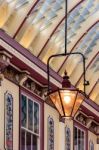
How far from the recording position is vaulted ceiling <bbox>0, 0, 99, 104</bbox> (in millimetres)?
18375

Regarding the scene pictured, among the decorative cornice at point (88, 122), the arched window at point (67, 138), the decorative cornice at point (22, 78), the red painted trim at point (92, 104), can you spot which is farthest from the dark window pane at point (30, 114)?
the decorative cornice at point (88, 122)

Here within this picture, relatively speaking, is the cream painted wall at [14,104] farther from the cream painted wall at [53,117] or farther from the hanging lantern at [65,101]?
the hanging lantern at [65,101]

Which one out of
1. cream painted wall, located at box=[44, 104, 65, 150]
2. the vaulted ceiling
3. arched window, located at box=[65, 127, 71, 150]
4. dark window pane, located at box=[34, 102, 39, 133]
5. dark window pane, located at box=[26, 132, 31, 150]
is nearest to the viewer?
the vaulted ceiling

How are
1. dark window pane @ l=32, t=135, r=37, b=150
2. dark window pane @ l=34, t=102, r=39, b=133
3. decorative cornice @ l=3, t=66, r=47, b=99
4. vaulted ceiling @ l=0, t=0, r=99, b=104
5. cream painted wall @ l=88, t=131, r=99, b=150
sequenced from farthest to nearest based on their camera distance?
cream painted wall @ l=88, t=131, r=99, b=150, dark window pane @ l=34, t=102, r=39, b=133, dark window pane @ l=32, t=135, r=37, b=150, vaulted ceiling @ l=0, t=0, r=99, b=104, decorative cornice @ l=3, t=66, r=47, b=99

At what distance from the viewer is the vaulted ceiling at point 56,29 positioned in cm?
1838

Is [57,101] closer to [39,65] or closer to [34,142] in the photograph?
[39,65]

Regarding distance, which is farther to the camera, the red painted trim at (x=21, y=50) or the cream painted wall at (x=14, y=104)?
the cream painted wall at (x=14, y=104)

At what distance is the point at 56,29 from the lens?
20906 mm

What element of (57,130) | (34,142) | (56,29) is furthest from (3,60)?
(57,130)

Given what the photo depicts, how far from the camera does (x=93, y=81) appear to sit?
26.3 metres

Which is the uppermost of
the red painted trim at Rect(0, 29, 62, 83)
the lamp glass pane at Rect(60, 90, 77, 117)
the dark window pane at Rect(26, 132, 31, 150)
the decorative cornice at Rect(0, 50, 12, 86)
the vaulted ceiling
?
the vaulted ceiling

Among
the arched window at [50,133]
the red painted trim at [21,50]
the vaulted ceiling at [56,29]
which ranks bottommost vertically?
the arched window at [50,133]

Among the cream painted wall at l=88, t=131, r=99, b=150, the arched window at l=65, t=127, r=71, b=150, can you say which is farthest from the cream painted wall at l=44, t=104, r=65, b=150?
the cream painted wall at l=88, t=131, r=99, b=150

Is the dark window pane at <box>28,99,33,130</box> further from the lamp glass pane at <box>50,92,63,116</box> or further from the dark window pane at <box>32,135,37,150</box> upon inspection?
the lamp glass pane at <box>50,92,63,116</box>
